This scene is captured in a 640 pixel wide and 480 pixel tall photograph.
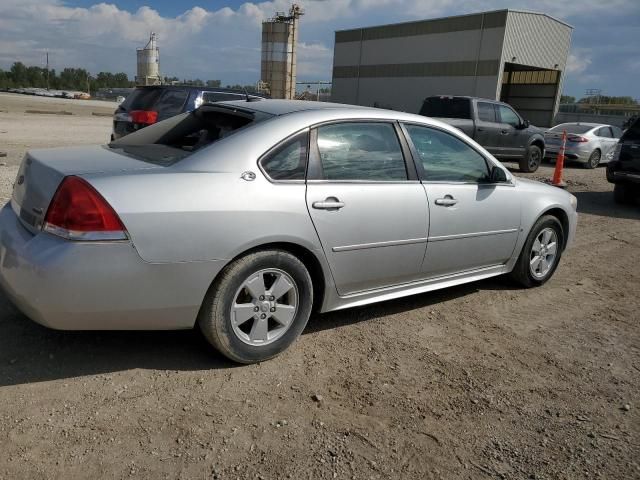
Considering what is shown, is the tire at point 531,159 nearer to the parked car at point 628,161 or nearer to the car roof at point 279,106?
the parked car at point 628,161

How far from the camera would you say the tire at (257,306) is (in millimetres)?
3145

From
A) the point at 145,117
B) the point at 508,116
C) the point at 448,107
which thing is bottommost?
the point at 145,117

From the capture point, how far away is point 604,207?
10133 millimetres

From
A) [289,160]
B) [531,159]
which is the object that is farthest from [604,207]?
[289,160]

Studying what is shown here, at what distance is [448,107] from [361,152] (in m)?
11.0

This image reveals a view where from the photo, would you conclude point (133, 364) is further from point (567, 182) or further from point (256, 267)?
point (567, 182)

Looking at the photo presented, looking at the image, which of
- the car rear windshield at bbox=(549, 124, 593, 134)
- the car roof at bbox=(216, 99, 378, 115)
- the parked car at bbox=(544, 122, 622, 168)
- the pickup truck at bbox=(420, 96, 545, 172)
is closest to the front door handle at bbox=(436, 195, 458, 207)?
the car roof at bbox=(216, 99, 378, 115)

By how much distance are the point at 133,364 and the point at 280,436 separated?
1.11 metres

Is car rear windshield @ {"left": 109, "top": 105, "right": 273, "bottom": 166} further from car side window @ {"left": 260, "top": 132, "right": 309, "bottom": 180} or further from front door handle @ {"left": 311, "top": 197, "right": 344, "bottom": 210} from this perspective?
front door handle @ {"left": 311, "top": 197, "right": 344, "bottom": 210}

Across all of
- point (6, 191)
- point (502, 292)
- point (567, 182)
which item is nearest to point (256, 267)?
point (502, 292)

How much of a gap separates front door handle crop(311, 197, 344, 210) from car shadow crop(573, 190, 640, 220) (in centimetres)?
732

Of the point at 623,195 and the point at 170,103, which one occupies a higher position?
the point at 170,103

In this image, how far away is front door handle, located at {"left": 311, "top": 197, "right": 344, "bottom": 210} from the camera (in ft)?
11.2

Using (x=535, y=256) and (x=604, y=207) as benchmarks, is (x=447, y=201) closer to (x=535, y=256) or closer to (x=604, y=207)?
(x=535, y=256)
